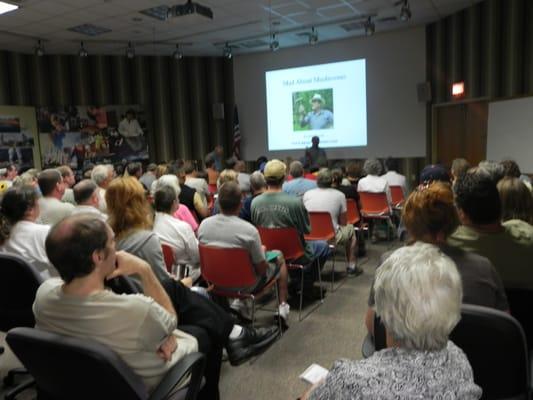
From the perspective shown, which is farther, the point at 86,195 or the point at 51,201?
the point at 51,201

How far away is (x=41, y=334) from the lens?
4.58 ft

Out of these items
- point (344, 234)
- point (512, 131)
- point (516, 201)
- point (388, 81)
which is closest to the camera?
point (516, 201)

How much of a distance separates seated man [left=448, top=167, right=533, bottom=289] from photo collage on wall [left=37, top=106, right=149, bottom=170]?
8752 millimetres

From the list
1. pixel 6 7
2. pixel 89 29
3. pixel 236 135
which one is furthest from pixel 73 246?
pixel 236 135

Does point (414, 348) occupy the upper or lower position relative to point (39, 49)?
lower

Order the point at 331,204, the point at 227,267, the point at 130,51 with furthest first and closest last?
the point at 130,51
the point at 331,204
the point at 227,267

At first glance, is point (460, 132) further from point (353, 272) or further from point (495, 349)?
point (495, 349)

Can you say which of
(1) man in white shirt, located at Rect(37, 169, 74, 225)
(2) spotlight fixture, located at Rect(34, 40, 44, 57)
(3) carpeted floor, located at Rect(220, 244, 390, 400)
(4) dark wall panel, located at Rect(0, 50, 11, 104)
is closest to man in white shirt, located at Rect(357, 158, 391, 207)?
(3) carpeted floor, located at Rect(220, 244, 390, 400)

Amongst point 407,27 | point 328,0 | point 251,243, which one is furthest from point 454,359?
point 407,27

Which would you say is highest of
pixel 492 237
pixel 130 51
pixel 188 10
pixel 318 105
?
pixel 130 51

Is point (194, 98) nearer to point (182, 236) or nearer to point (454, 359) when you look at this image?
point (182, 236)

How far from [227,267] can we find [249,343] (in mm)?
584

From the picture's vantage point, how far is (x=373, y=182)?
222 inches

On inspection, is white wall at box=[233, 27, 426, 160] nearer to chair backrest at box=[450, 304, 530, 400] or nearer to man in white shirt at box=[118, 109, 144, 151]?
man in white shirt at box=[118, 109, 144, 151]
